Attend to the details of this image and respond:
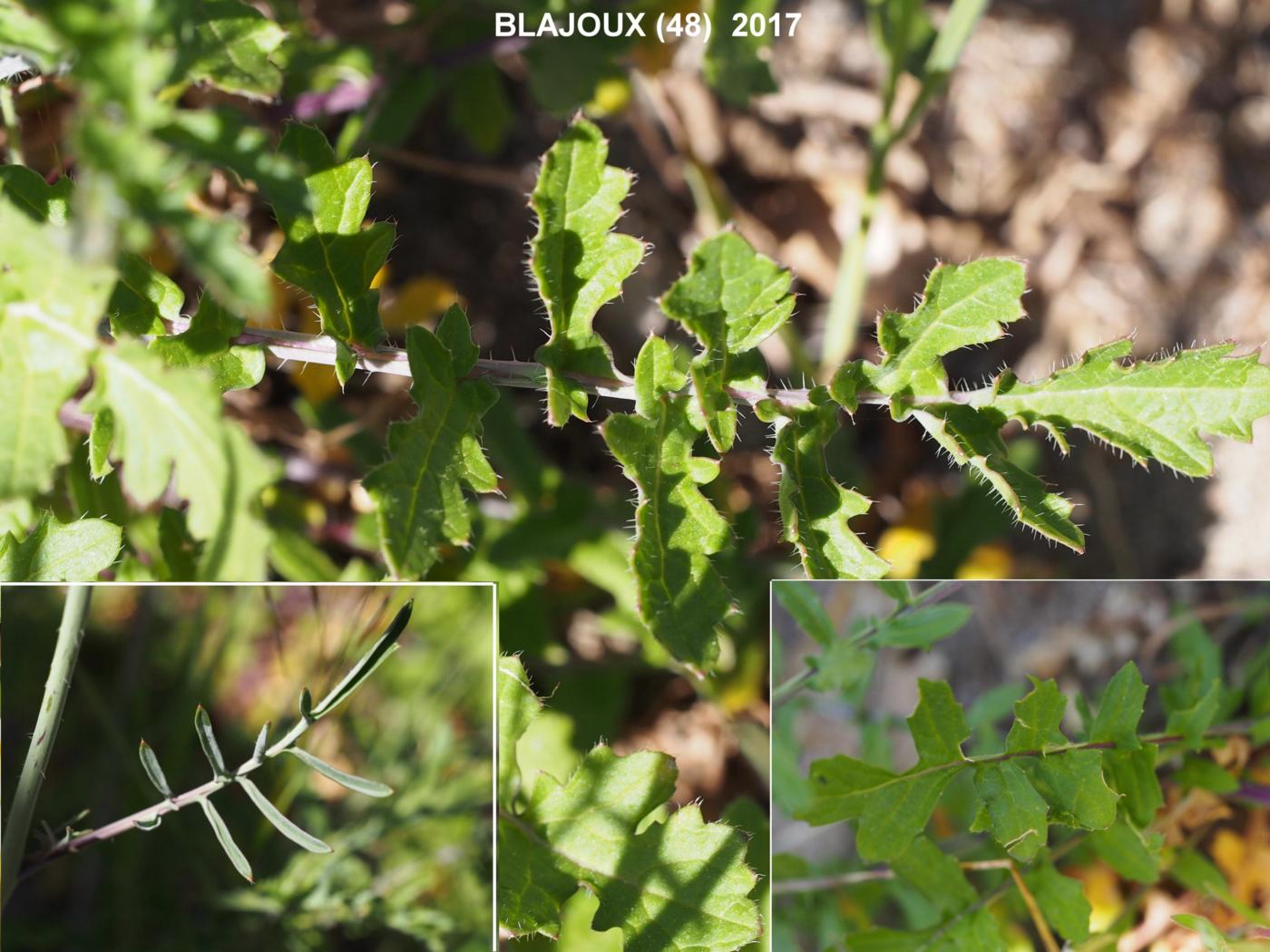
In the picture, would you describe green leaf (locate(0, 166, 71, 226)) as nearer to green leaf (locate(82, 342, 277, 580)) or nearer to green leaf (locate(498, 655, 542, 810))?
green leaf (locate(82, 342, 277, 580))

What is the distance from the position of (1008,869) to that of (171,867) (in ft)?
4.56

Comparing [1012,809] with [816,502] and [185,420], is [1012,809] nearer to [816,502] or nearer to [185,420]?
[816,502]

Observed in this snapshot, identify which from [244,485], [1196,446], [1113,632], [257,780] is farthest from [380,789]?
[1113,632]

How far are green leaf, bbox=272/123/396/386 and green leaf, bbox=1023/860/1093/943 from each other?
113 cm

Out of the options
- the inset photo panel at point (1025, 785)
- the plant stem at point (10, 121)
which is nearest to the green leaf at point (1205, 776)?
the inset photo panel at point (1025, 785)

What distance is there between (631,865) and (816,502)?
20.4 inches

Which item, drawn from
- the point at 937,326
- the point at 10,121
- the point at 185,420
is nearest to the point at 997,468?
the point at 937,326

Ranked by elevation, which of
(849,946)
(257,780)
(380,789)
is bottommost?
(257,780)

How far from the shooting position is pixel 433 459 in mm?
1263

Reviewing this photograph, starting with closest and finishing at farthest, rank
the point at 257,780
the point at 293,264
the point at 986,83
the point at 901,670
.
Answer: the point at 293,264, the point at 257,780, the point at 901,670, the point at 986,83

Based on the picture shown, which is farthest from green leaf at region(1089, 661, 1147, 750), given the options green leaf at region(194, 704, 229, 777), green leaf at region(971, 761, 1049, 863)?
green leaf at region(194, 704, 229, 777)

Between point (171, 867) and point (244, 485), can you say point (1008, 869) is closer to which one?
point (244, 485)

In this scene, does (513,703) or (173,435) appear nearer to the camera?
(173,435)

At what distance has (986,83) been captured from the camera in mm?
2830
